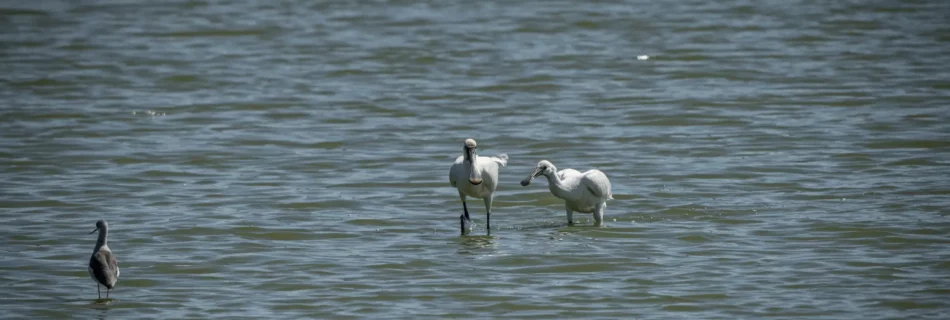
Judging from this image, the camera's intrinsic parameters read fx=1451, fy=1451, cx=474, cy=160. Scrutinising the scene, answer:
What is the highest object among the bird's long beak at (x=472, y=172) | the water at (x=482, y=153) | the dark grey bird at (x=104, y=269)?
the bird's long beak at (x=472, y=172)

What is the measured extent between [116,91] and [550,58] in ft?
26.1

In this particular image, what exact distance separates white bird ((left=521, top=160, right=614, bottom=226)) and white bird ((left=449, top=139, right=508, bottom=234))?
1.17 ft

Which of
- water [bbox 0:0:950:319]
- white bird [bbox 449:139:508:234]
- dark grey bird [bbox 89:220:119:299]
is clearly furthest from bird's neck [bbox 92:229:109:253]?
white bird [bbox 449:139:508:234]

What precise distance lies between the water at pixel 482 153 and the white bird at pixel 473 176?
322 millimetres

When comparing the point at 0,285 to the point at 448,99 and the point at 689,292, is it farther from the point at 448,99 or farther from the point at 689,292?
the point at 448,99

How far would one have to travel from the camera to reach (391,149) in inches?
774

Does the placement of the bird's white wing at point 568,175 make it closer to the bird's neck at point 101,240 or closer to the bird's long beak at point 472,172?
the bird's long beak at point 472,172

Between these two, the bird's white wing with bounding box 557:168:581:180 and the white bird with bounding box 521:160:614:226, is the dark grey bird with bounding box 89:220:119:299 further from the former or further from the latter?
the bird's white wing with bounding box 557:168:581:180

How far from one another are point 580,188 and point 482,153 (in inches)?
190

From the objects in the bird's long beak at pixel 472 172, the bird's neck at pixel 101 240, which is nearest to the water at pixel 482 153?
the bird's neck at pixel 101 240

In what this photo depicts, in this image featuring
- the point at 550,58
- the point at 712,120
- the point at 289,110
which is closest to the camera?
the point at 712,120

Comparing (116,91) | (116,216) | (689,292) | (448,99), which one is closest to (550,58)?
(448,99)

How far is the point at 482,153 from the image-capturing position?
19.0 m

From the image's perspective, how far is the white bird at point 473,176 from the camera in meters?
14.1
